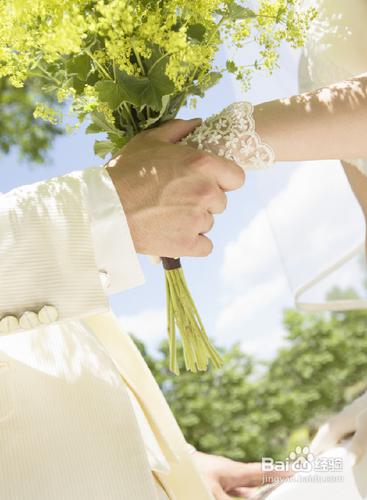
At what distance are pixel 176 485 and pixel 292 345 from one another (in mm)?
12483

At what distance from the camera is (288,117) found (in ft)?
4.78

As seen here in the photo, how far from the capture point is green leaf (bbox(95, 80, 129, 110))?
1.39 meters

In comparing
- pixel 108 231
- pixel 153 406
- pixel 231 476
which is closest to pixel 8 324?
pixel 108 231

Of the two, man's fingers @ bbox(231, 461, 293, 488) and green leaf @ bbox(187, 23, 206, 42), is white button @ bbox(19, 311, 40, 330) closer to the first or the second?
green leaf @ bbox(187, 23, 206, 42)

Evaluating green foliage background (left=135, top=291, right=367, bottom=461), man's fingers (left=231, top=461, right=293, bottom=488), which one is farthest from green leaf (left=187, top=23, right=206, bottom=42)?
green foliage background (left=135, top=291, right=367, bottom=461)

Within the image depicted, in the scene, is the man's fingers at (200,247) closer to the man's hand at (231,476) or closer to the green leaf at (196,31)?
the green leaf at (196,31)

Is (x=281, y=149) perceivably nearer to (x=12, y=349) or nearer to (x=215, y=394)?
(x=12, y=349)

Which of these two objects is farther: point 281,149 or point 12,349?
point 281,149

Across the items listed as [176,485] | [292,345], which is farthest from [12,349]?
[292,345]

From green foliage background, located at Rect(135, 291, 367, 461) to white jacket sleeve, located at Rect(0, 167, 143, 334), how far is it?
10874 millimetres

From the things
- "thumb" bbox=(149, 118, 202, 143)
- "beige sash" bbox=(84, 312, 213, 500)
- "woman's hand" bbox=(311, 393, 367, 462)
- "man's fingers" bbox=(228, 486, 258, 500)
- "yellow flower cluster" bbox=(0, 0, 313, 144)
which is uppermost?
"yellow flower cluster" bbox=(0, 0, 313, 144)

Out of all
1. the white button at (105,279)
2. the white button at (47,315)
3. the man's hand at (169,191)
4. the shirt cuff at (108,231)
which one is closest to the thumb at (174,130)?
the man's hand at (169,191)

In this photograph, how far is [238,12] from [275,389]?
12066 mm

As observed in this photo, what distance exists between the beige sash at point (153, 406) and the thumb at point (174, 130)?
425 millimetres
